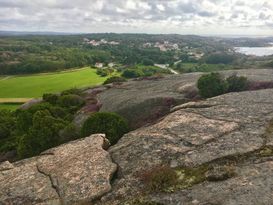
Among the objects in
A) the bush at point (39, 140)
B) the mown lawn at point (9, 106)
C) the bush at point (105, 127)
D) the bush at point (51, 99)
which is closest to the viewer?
the bush at point (105, 127)

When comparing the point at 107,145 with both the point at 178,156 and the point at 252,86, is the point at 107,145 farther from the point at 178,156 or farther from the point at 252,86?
the point at 252,86

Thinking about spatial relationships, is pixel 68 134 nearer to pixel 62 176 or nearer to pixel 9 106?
pixel 62 176

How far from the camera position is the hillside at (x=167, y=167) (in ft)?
49.5

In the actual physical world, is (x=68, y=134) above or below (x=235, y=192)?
below

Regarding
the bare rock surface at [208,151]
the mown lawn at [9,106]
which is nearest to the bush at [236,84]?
the bare rock surface at [208,151]

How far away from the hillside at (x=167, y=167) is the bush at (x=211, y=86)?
11.7m

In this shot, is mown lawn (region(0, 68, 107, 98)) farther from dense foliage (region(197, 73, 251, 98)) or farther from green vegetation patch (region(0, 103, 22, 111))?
dense foliage (region(197, 73, 251, 98))

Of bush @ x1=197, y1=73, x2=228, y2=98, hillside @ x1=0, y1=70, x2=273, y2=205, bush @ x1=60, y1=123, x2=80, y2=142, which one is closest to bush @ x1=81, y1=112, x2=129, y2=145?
bush @ x1=60, y1=123, x2=80, y2=142

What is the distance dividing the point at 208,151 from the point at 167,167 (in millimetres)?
2724

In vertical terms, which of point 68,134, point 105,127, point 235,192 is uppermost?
point 235,192

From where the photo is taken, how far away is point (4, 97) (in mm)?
96312

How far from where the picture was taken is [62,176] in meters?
18.5

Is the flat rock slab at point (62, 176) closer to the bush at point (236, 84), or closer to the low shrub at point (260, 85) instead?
the bush at point (236, 84)

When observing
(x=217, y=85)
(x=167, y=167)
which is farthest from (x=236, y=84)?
(x=167, y=167)
